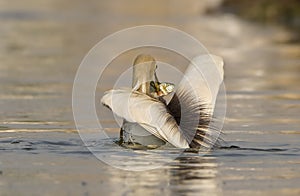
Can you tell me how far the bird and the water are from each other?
0.61 ft

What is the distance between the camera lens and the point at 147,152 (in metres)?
11.2

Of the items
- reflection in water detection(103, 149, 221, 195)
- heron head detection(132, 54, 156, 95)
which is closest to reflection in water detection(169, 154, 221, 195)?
reflection in water detection(103, 149, 221, 195)

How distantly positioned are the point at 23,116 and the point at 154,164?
14.8ft

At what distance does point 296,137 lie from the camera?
42.3 ft

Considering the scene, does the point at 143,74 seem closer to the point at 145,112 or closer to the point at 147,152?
the point at 145,112

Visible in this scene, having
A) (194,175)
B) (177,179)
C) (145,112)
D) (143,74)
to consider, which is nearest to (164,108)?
(145,112)

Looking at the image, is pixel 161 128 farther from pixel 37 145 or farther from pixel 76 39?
pixel 76 39

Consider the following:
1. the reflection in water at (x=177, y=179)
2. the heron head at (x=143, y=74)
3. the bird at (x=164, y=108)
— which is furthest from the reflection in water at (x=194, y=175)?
the heron head at (x=143, y=74)

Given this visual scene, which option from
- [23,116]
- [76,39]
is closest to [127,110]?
[23,116]

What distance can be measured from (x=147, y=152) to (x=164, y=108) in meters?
0.52

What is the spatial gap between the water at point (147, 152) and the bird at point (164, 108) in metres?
0.19

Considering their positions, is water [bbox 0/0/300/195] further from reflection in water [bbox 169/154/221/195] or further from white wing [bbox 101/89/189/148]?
white wing [bbox 101/89/189/148]

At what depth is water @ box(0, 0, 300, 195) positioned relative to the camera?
32.0ft

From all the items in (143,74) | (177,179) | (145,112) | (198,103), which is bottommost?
(177,179)
